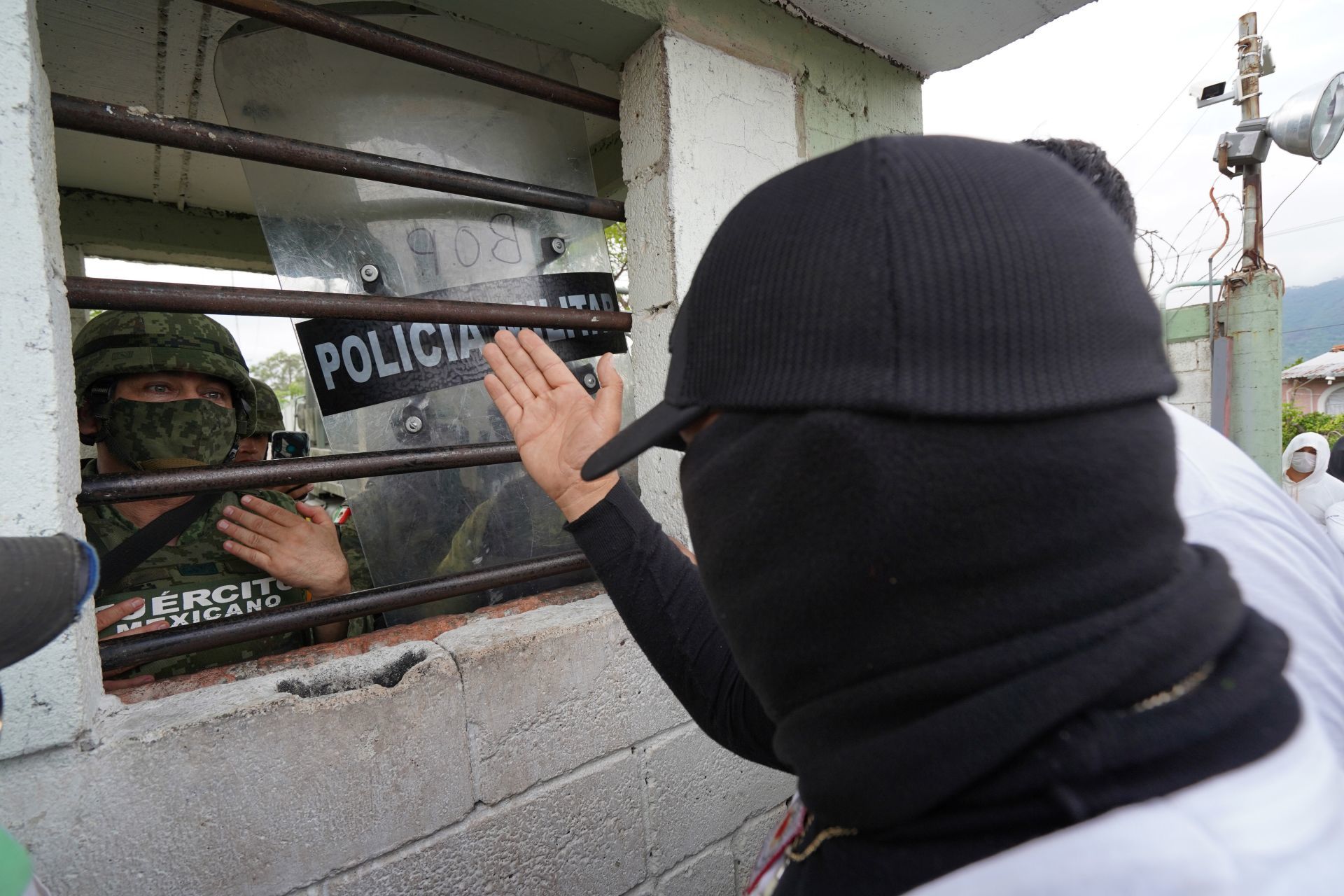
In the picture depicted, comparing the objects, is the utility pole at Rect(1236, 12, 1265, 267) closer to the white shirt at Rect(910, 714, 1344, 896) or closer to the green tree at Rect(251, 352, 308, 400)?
the white shirt at Rect(910, 714, 1344, 896)

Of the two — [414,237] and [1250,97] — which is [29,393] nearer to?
[414,237]

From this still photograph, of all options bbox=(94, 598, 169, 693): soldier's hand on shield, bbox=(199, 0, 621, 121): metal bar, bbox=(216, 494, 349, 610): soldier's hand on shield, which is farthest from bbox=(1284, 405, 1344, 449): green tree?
bbox=(94, 598, 169, 693): soldier's hand on shield

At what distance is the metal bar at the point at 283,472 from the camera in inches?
46.3

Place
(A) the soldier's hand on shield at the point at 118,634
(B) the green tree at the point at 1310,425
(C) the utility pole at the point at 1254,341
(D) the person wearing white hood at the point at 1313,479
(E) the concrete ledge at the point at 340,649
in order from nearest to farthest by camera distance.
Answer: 1. (E) the concrete ledge at the point at 340,649
2. (A) the soldier's hand on shield at the point at 118,634
3. (D) the person wearing white hood at the point at 1313,479
4. (C) the utility pole at the point at 1254,341
5. (B) the green tree at the point at 1310,425

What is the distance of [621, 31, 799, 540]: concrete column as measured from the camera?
5.92 feet

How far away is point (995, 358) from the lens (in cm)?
53

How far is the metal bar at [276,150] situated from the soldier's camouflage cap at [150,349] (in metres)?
0.80

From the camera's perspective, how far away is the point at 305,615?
1.33 metres

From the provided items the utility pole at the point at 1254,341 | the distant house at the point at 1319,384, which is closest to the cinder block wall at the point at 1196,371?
the utility pole at the point at 1254,341

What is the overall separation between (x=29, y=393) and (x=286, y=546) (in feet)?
3.19

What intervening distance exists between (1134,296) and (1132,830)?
16.2 inches

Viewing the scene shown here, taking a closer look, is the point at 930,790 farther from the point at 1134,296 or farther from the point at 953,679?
the point at 1134,296

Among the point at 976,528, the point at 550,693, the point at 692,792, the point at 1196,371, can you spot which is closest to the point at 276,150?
the point at 550,693

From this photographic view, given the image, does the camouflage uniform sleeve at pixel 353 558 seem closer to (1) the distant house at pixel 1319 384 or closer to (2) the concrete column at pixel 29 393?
(2) the concrete column at pixel 29 393
